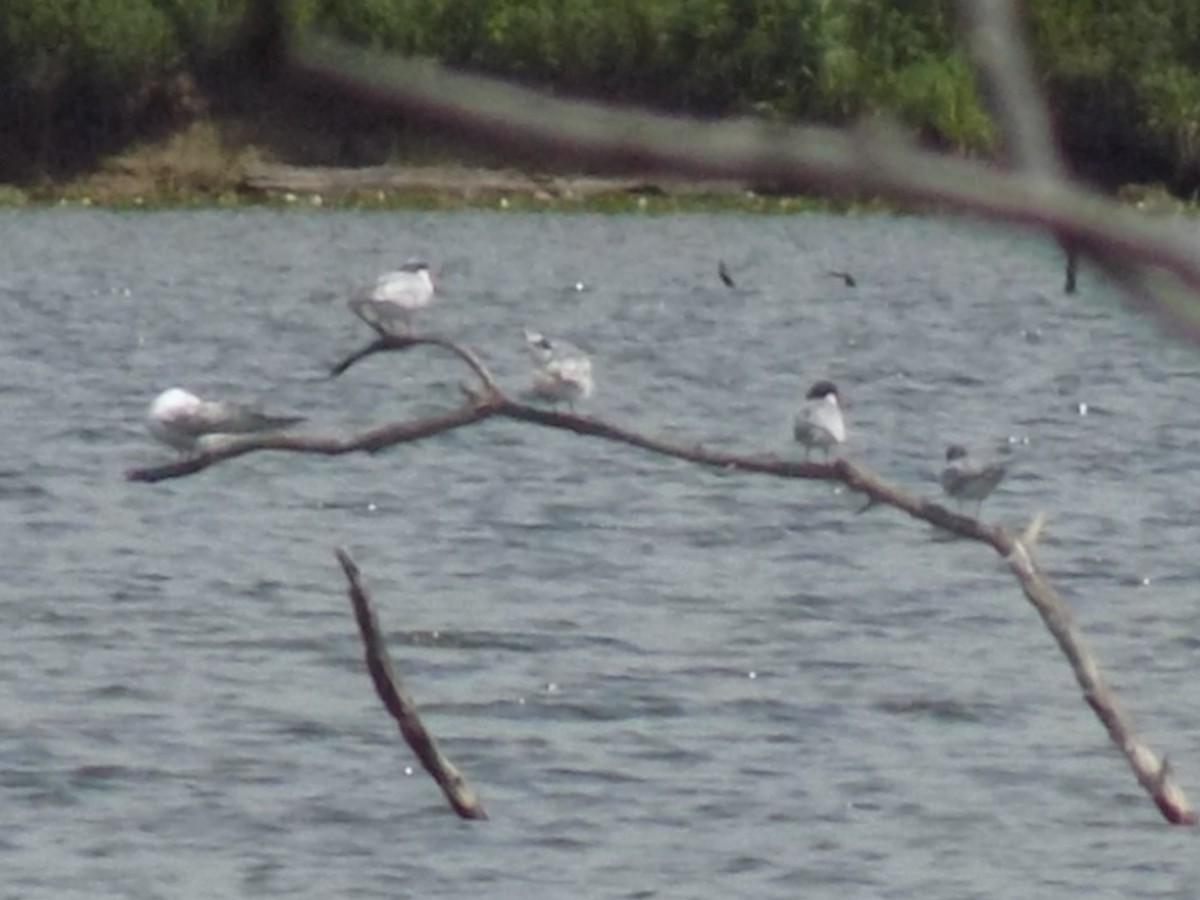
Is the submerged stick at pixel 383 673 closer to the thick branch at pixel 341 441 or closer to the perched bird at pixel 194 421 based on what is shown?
the thick branch at pixel 341 441

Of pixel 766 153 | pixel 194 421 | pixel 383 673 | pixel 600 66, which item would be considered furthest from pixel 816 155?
pixel 600 66

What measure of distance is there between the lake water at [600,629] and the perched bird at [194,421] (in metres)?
0.48

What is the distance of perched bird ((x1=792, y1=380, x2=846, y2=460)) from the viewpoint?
1327 centimetres

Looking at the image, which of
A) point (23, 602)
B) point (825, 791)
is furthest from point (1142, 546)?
point (825, 791)

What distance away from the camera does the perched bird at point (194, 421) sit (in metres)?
12.2

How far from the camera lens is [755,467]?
365 cm

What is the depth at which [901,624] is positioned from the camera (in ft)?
37.6

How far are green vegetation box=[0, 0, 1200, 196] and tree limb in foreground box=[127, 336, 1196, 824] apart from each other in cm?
3109

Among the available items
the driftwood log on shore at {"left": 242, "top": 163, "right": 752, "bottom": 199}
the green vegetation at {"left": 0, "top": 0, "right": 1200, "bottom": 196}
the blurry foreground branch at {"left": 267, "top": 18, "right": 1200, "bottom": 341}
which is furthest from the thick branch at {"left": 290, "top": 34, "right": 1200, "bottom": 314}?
the driftwood log on shore at {"left": 242, "top": 163, "right": 752, "bottom": 199}

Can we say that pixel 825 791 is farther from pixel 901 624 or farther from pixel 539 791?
pixel 901 624

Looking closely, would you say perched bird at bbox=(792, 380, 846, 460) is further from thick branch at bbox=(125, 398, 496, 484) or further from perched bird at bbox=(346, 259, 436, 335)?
thick branch at bbox=(125, 398, 496, 484)

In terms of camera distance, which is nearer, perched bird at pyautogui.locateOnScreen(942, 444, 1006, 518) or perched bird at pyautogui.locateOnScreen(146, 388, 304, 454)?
perched bird at pyautogui.locateOnScreen(146, 388, 304, 454)

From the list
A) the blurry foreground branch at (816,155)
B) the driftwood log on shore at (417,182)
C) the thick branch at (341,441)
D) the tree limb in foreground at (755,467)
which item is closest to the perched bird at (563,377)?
the tree limb in foreground at (755,467)

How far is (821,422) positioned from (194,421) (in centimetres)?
247
